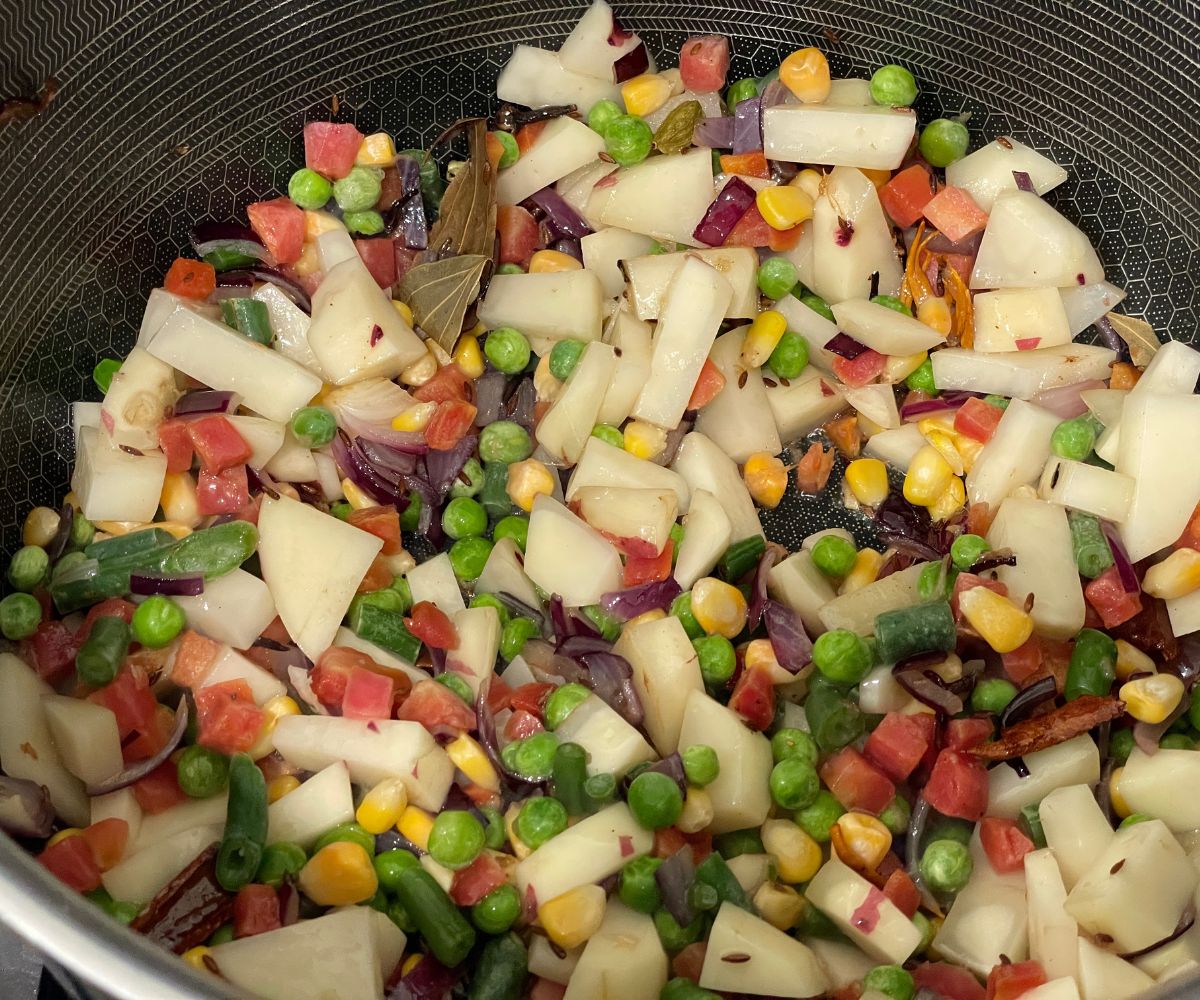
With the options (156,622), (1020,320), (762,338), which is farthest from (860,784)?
(156,622)

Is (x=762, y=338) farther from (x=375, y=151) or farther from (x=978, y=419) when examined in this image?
(x=375, y=151)

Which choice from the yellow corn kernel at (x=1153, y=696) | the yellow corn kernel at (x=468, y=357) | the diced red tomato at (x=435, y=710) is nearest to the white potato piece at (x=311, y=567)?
the diced red tomato at (x=435, y=710)

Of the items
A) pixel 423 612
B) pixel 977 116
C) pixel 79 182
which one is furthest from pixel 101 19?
pixel 977 116

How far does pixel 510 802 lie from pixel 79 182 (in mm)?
1946

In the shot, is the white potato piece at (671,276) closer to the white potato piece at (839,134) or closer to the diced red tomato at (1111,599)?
the white potato piece at (839,134)

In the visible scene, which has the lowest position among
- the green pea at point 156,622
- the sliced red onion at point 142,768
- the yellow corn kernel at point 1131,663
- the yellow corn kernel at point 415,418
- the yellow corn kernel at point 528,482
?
the sliced red onion at point 142,768

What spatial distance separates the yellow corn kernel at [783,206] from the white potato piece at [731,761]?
1382mm

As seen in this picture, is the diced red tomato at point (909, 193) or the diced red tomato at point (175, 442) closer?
the diced red tomato at point (175, 442)

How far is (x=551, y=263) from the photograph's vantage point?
3.38 metres

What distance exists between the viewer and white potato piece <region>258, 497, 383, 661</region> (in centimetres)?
290

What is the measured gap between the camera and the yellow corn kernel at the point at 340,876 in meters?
2.60

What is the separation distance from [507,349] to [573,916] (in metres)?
1.55

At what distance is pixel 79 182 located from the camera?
299 cm

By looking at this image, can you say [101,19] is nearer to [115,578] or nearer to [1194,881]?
[115,578]
